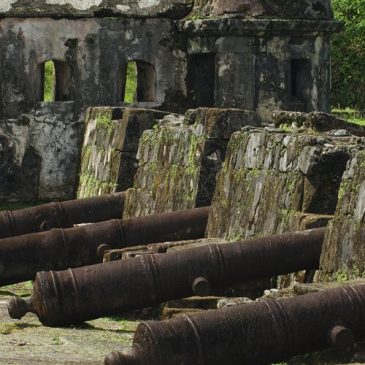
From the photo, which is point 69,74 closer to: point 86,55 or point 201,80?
point 86,55

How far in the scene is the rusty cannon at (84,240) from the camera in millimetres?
13391

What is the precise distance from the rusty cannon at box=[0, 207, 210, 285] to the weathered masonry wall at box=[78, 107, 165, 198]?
14.4 feet

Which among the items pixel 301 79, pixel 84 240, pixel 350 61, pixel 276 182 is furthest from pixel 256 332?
pixel 350 61

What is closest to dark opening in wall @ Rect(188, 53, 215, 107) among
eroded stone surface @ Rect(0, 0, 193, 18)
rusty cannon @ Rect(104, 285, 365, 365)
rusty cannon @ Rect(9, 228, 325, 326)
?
eroded stone surface @ Rect(0, 0, 193, 18)

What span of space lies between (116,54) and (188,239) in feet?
33.1

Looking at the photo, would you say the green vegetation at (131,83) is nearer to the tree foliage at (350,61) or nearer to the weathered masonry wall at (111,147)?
the tree foliage at (350,61)

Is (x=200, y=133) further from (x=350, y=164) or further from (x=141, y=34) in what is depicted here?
(x=141, y=34)

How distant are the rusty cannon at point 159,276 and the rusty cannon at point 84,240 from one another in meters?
2.24

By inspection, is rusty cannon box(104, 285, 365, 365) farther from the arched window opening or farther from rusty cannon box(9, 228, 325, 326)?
the arched window opening

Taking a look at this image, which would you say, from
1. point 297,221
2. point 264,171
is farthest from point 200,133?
point 297,221

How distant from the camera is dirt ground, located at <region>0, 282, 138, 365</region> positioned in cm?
990

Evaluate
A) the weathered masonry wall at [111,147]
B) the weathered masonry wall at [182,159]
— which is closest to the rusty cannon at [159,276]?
the weathered masonry wall at [182,159]

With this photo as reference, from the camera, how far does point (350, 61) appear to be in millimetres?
35188

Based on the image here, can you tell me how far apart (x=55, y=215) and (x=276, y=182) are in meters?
4.42
